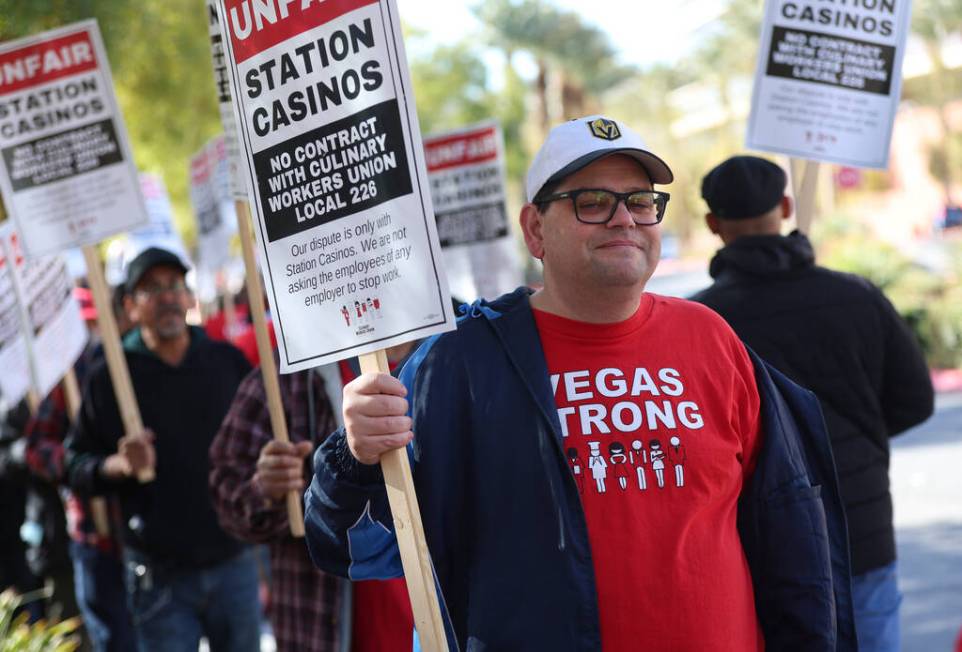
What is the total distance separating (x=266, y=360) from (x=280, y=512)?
0.55m

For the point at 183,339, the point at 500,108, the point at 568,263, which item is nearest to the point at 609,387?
the point at 568,263

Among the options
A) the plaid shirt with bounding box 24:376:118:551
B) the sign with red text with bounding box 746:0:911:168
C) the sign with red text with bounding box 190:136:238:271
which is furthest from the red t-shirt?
the sign with red text with bounding box 190:136:238:271

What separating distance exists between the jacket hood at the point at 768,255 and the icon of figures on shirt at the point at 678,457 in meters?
1.53

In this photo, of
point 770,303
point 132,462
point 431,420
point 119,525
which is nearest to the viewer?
point 431,420

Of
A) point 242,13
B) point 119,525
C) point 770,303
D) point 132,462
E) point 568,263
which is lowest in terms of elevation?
point 119,525

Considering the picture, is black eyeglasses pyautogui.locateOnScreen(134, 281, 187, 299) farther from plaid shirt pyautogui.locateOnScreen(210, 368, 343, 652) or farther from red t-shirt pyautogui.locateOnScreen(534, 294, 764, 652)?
red t-shirt pyautogui.locateOnScreen(534, 294, 764, 652)

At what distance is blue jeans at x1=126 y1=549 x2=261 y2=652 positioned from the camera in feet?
17.7

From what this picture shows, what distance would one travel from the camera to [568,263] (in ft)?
9.82

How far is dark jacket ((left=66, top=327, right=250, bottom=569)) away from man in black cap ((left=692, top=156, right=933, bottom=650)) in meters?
2.41

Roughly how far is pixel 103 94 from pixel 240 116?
9.75 ft

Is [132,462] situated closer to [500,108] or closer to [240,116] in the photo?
[240,116]

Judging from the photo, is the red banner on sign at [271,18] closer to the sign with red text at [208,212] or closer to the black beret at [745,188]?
the black beret at [745,188]

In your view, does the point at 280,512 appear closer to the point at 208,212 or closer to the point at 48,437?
the point at 48,437

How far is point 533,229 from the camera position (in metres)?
3.18
